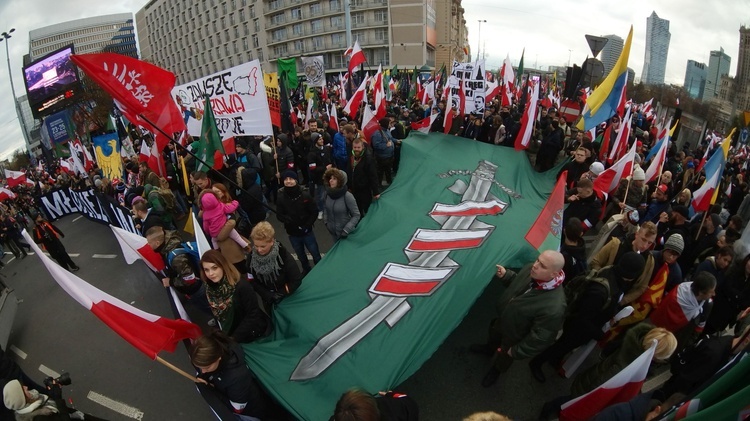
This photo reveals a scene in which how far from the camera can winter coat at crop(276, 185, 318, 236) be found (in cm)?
502

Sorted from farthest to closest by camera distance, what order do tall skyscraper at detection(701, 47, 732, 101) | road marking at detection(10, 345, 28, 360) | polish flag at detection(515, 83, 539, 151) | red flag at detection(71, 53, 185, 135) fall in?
tall skyscraper at detection(701, 47, 732, 101) → polish flag at detection(515, 83, 539, 151) → road marking at detection(10, 345, 28, 360) → red flag at detection(71, 53, 185, 135)

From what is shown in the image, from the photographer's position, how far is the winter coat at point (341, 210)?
16.5 ft

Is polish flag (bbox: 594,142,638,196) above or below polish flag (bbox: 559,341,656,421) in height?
above

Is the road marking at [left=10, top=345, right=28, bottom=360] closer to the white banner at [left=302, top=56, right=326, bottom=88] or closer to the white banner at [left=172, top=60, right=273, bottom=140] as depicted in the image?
the white banner at [left=172, top=60, right=273, bottom=140]

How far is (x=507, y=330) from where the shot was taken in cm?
339

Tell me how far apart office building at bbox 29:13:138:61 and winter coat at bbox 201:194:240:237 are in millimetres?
134283

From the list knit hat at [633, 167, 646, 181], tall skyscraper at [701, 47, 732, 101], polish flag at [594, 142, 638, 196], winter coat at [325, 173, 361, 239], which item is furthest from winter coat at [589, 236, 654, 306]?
tall skyscraper at [701, 47, 732, 101]

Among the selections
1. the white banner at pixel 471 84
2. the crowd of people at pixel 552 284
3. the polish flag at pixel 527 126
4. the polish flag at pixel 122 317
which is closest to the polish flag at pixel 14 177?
the crowd of people at pixel 552 284

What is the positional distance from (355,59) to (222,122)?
6.65 m

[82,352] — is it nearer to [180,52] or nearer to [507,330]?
[507,330]

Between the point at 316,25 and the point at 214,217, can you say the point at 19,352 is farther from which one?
the point at 316,25

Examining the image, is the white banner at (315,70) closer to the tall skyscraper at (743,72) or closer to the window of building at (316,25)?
the window of building at (316,25)

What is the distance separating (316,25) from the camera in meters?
56.2

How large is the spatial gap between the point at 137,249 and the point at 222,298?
52.3 inches
